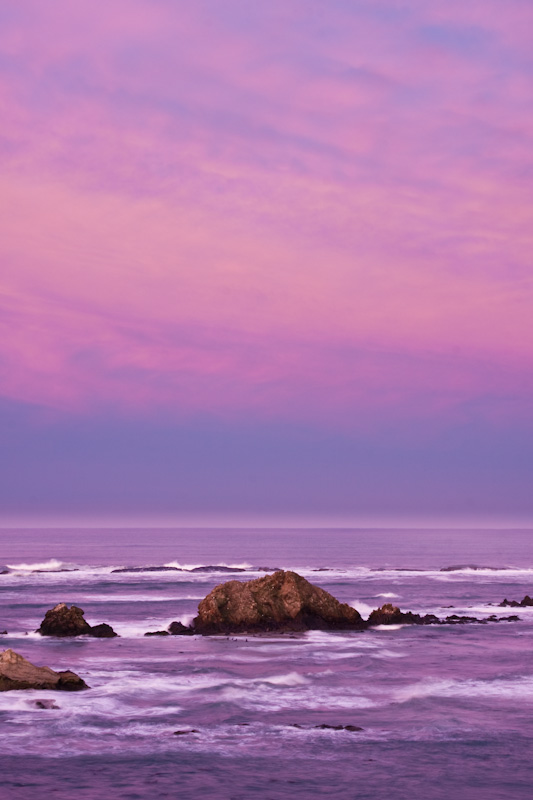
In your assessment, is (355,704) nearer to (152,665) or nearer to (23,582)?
(152,665)

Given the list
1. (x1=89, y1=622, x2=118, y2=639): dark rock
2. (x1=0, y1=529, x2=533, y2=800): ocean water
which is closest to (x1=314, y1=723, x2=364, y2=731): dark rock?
(x1=0, y1=529, x2=533, y2=800): ocean water

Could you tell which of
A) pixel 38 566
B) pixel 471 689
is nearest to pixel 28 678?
pixel 471 689

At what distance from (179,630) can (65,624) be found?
578 centimetres

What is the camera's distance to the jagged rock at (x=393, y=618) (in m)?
48.5

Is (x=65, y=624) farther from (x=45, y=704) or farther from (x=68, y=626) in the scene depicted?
(x=45, y=704)

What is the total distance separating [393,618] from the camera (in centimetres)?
4888

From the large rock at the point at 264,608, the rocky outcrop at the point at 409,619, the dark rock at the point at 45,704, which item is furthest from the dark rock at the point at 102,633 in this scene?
the dark rock at the point at 45,704

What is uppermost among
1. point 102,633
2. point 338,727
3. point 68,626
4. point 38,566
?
point 38,566

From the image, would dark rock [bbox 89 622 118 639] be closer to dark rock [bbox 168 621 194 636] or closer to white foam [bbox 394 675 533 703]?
dark rock [bbox 168 621 194 636]

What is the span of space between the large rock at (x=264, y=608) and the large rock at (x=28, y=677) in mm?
16351

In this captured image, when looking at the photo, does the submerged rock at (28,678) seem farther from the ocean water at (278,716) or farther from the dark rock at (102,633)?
the dark rock at (102,633)

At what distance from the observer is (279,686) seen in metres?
30.0

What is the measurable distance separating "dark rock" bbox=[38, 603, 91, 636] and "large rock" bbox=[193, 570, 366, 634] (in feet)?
19.6

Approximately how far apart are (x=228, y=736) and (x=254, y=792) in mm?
4874
